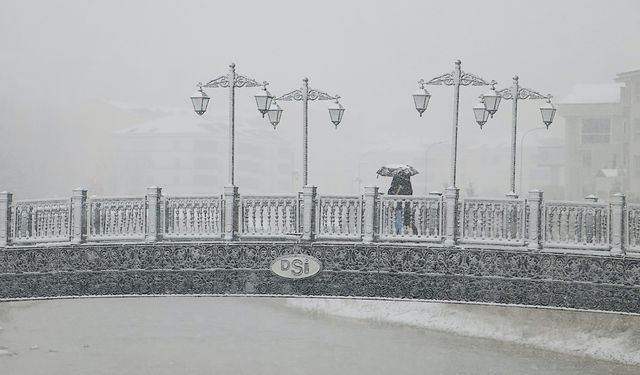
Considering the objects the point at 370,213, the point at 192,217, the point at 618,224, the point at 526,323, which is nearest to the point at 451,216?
the point at 370,213

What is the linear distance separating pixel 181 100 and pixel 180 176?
9.68m

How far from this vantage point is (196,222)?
790 inches

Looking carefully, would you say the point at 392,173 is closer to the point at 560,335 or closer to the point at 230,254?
the point at 230,254

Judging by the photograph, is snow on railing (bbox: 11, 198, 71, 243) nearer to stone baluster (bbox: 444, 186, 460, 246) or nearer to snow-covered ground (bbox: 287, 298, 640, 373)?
stone baluster (bbox: 444, 186, 460, 246)

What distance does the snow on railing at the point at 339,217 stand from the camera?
64.5ft

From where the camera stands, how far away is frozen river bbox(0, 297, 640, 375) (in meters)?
37.8

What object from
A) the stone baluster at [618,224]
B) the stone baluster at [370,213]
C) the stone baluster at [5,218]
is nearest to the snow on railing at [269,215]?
the stone baluster at [370,213]

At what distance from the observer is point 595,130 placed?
55.2 meters

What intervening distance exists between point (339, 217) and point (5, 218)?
720cm

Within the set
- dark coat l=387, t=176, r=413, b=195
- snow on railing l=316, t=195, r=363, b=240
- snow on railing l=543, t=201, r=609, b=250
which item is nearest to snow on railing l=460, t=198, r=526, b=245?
snow on railing l=543, t=201, r=609, b=250

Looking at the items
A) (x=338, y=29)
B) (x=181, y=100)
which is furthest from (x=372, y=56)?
(x=181, y=100)

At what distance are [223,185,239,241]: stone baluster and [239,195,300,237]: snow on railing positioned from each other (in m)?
0.14

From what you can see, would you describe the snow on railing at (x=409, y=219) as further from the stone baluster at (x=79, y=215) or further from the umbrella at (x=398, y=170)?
the stone baluster at (x=79, y=215)

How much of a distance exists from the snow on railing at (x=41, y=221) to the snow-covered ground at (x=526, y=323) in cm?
2049
